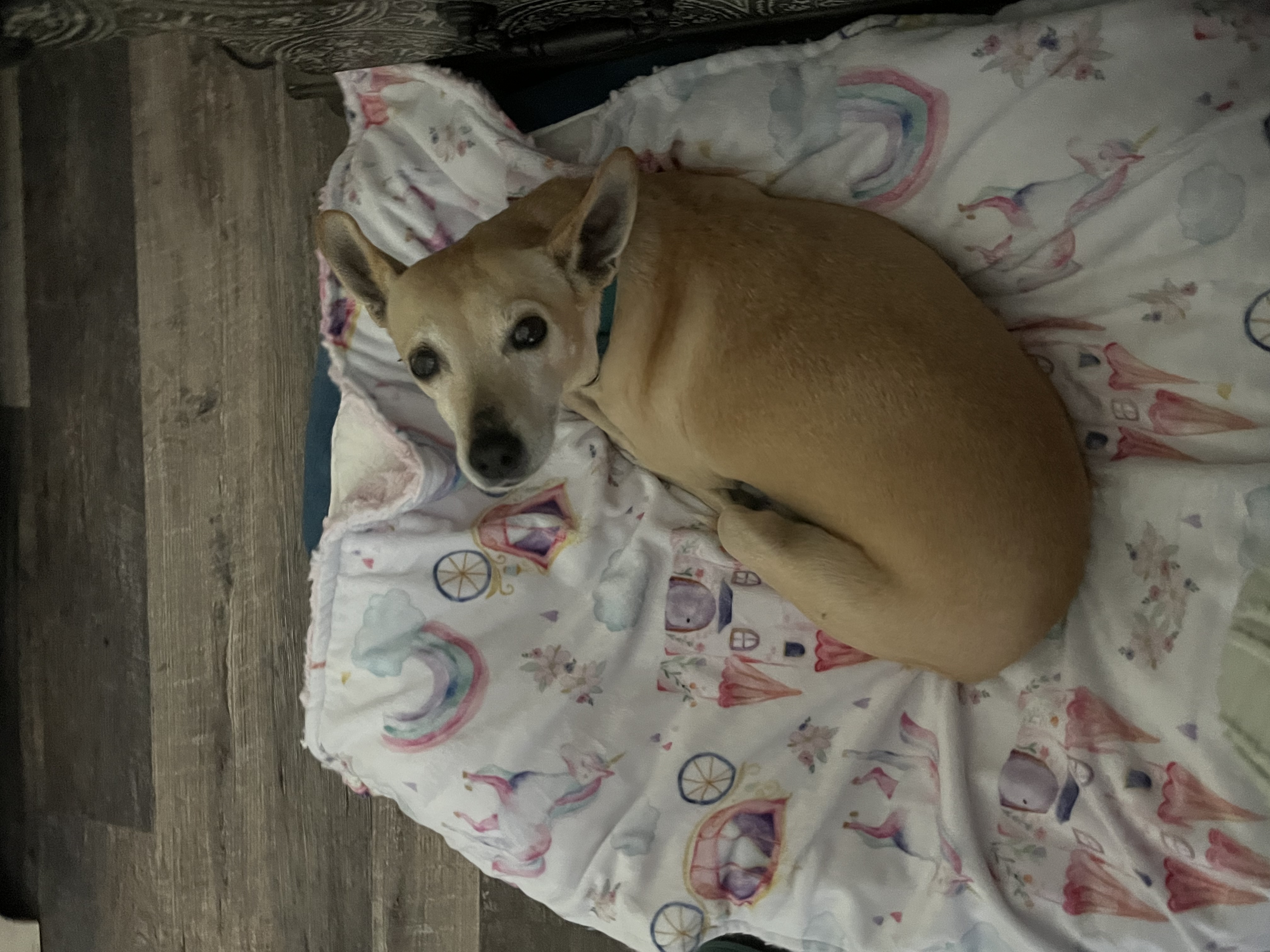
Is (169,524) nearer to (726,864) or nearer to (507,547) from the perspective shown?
(507,547)

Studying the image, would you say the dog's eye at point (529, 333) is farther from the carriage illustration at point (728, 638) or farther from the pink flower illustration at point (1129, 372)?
the pink flower illustration at point (1129, 372)

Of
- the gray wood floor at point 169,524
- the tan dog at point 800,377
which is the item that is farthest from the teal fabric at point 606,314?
the gray wood floor at point 169,524

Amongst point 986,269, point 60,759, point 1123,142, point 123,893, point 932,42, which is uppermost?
point 932,42

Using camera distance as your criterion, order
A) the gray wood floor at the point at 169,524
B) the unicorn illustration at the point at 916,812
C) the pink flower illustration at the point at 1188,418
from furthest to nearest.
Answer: the gray wood floor at the point at 169,524, the unicorn illustration at the point at 916,812, the pink flower illustration at the point at 1188,418

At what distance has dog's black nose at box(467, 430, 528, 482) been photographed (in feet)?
5.00

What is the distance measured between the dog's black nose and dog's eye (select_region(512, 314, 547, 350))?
0.17m

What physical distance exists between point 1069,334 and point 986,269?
23 centimetres

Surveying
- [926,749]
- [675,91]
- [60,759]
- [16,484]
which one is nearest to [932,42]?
[675,91]

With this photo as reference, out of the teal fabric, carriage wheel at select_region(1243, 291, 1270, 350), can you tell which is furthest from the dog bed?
the teal fabric

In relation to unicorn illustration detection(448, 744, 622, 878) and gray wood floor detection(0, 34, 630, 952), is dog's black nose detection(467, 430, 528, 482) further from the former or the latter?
gray wood floor detection(0, 34, 630, 952)

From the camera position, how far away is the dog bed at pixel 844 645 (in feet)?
5.34

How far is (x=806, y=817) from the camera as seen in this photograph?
1876 millimetres

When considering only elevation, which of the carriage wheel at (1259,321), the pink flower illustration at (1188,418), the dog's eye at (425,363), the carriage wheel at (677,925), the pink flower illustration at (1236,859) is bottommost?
the carriage wheel at (677,925)

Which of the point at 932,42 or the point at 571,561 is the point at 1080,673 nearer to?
the point at 571,561
